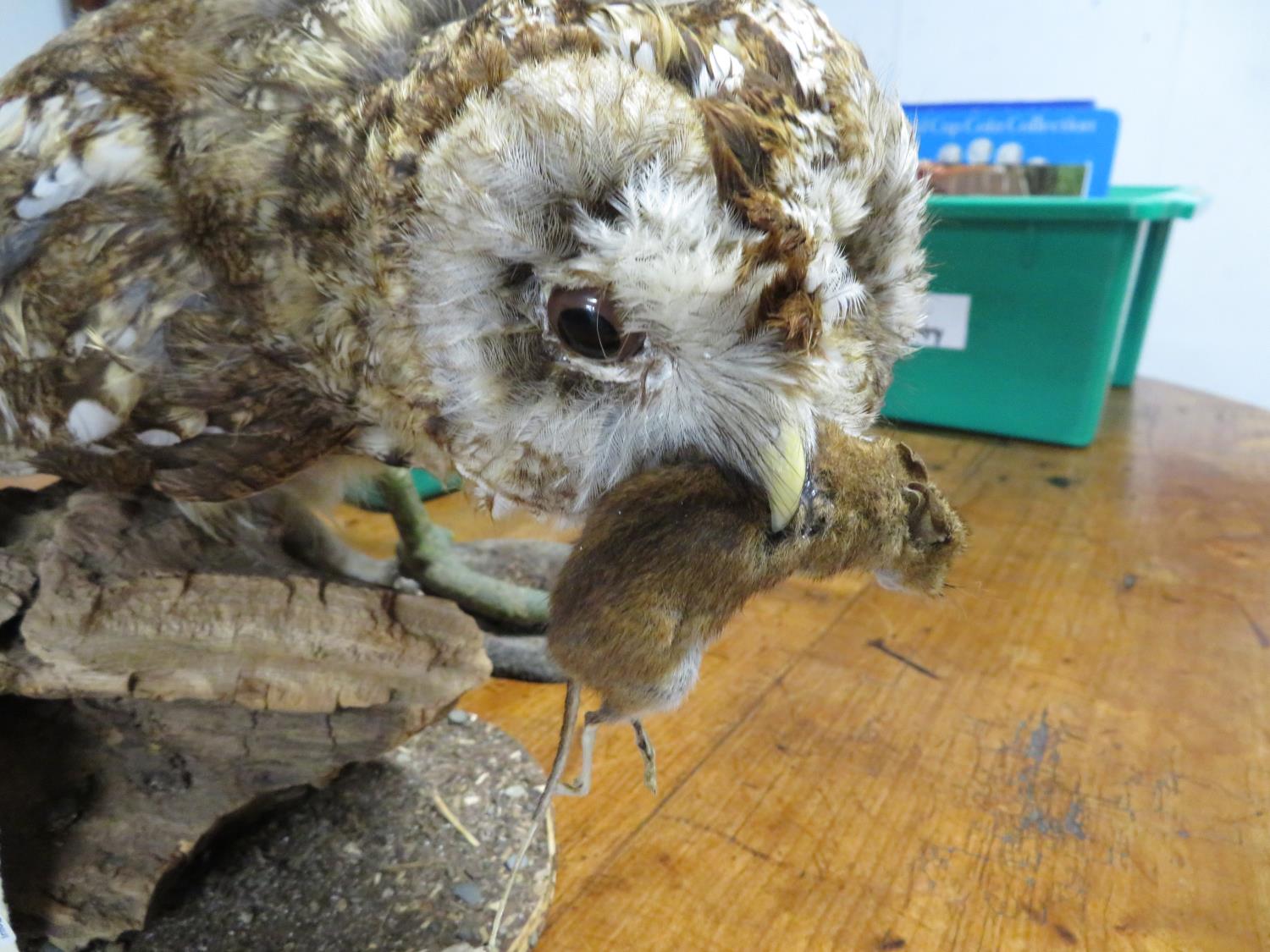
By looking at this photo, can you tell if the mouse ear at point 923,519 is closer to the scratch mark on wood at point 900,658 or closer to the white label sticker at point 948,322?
the scratch mark on wood at point 900,658

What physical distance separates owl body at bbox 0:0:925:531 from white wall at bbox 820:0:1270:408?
1197mm

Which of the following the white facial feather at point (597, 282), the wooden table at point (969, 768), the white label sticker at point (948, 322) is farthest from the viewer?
the white label sticker at point (948, 322)

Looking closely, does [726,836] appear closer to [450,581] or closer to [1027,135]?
[450,581]

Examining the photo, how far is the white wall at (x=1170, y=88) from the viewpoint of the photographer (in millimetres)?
1448

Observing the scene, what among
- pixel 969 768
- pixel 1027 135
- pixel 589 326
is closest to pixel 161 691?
pixel 589 326

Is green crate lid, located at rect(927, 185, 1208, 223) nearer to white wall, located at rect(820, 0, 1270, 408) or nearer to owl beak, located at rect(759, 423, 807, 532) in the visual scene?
white wall, located at rect(820, 0, 1270, 408)

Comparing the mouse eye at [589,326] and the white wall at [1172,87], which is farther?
the white wall at [1172,87]

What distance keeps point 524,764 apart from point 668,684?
32 cm

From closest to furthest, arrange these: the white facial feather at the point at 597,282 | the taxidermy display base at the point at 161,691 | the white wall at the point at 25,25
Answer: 1. the white facial feather at the point at 597,282
2. the taxidermy display base at the point at 161,691
3. the white wall at the point at 25,25

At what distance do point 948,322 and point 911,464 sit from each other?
1.02m

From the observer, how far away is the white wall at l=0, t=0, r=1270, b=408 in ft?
4.74

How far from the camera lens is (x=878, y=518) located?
0.42 m

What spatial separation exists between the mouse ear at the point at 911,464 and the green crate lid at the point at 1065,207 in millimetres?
809

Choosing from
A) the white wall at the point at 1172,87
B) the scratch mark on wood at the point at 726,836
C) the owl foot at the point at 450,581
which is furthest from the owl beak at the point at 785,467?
the white wall at the point at 1172,87
